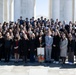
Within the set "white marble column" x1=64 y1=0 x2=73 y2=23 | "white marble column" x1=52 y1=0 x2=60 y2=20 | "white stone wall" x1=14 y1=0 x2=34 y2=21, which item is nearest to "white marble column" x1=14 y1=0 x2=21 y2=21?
"white stone wall" x1=14 y1=0 x2=34 y2=21

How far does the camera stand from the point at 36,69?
2128cm

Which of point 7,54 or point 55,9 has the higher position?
point 55,9

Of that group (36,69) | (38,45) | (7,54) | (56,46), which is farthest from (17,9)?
(36,69)

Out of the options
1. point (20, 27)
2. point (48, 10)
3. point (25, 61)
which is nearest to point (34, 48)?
point (25, 61)

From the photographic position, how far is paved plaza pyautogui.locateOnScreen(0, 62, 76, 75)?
806 inches

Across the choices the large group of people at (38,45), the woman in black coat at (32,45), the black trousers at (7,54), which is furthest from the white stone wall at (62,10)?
the black trousers at (7,54)

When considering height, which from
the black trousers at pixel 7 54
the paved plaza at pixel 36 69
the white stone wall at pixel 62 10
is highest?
the white stone wall at pixel 62 10

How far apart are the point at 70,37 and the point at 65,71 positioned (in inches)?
105

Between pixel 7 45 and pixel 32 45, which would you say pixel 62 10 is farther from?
pixel 7 45

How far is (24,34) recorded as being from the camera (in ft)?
75.4

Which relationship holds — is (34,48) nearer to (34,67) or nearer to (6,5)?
(34,67)

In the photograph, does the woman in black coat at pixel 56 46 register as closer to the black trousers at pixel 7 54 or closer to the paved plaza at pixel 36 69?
the paved plaza at pixel 36 69

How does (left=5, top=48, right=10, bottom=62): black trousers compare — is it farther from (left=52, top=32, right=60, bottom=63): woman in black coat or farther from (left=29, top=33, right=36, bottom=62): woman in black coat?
(left=52, top=32, right=60, bottom=63): woman in black coat

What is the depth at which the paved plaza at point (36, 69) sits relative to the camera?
67.2 feet
